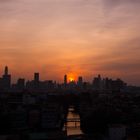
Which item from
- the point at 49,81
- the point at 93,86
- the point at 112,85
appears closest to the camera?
the point at 112,85

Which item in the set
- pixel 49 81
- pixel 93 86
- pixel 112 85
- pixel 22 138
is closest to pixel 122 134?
pixel 22 138

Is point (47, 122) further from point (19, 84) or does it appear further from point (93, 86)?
point (93, 86)

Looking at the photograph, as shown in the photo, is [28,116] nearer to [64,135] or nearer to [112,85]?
[64,135]

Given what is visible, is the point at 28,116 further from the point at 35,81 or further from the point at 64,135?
the point at 35,81

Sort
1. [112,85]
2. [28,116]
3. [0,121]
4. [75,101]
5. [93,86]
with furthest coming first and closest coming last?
1. [93,86]
2. [112,85]
3. [75,101]
4. [28,116]
5. [0,121]

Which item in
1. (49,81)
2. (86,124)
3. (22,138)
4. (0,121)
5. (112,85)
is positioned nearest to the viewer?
(22,138)

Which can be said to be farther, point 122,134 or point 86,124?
point 86,124

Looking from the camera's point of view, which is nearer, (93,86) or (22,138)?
(22,138)

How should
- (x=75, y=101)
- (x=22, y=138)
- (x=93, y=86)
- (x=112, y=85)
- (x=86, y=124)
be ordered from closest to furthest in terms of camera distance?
(x=22, y=138) → (x=86, y=124) → (x=75, y=101) → (x=112, y=85) → (x=93, y=86)

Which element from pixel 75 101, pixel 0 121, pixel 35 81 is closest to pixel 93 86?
pixel 35 81
